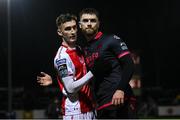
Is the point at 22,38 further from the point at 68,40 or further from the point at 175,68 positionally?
the point at 68,40

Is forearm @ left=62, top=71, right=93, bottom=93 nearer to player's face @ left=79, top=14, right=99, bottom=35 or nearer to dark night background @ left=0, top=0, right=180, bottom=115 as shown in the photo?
player's face @ left=79, top=14, right=99, bottom=35

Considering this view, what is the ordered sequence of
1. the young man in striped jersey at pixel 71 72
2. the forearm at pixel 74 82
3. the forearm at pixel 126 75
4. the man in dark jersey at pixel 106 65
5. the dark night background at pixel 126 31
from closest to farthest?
the forearm at pixel 126 75 < the man in dark jersey at pixel 106 65 < the forearm at pixel 74 82 < the young man in striped jersey at pixel 71 72 < the dark night background at pixel 126 31

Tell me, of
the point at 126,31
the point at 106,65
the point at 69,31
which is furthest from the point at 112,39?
the point at 126,31

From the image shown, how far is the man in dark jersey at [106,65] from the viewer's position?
15.2 ft

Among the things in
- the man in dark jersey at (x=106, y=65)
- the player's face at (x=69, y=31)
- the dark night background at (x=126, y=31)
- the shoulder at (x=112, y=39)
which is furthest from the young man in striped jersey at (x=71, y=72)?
the dark night background at (x=126, y=31)

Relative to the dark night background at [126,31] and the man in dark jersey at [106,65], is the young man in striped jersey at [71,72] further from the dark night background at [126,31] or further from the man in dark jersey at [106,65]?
the dark night background at [126,31]

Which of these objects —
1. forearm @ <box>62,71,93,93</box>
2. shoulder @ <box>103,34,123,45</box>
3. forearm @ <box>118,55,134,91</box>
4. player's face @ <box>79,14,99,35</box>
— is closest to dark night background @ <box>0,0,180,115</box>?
forearm @ <box>62,71,93,93</box>

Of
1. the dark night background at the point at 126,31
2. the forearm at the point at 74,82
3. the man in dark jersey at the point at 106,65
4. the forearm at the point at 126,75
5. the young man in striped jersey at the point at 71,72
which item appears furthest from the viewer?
the dark night background at the point at 126,31

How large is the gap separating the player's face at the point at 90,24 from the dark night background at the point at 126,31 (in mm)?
26609

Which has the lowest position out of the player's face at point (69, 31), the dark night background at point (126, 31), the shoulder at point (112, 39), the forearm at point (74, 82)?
the forearm at point (74, 82)

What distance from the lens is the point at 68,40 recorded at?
502 cm

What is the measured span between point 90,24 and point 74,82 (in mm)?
619

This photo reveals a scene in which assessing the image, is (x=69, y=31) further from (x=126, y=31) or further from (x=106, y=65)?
(x=126, y=31)

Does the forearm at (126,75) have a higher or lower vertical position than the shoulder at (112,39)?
lower
